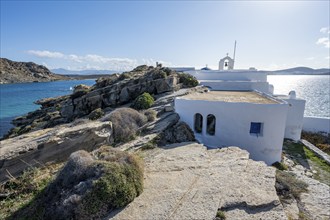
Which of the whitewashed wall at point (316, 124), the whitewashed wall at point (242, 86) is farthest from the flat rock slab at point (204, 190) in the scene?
the whitewashed wall at point (316, 124)

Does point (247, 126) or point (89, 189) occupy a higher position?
point (247, 126)

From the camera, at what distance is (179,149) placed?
34.3 feet

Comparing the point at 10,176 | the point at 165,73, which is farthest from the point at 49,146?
the point at 165,73

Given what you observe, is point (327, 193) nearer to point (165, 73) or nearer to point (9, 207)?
point (9, 207)

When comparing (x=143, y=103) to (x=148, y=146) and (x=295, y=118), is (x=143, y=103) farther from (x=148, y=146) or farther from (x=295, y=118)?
(x=295, y=118)

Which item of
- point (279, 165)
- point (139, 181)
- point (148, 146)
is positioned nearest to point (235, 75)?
point (279, 165)

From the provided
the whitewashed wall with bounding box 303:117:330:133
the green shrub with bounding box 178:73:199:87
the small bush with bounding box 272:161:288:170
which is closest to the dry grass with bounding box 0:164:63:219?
the small bush with bounding box 272:161:288:170

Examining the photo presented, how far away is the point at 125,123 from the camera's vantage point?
38.8ft

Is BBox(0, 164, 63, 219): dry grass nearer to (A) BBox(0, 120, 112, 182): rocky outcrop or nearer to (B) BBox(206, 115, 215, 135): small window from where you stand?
(A) BBox(0, 120, 112, 182): rocky outcrop

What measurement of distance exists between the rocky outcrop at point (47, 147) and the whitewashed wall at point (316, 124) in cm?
2061

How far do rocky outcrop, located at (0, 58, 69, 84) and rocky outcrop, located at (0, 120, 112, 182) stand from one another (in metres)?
141

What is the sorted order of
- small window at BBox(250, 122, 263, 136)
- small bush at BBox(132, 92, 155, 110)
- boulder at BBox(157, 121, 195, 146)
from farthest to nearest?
1. small bush at BBox(132, 92, 155, 110)
2. small window at BBox(250, 122, 263, 136)
3. boulder at BBox(157, 121, 195, 146)

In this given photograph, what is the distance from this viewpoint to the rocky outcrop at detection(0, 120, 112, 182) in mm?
8016

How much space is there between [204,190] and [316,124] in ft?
65.4
